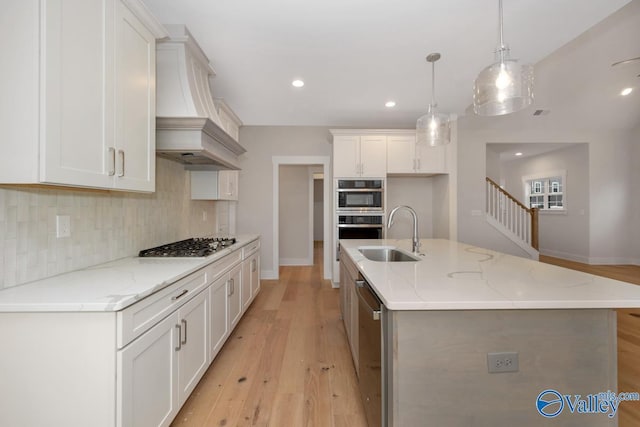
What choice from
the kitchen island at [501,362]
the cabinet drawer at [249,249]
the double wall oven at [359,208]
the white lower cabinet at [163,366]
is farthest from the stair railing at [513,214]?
→ the white lower cabinet at [163,366]

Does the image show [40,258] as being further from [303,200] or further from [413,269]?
[303,200]

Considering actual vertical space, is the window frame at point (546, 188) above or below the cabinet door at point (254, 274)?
above

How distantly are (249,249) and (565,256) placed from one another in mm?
7013

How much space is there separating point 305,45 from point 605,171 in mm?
6766

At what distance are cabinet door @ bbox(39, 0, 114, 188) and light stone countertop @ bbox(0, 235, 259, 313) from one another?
1.55 feet

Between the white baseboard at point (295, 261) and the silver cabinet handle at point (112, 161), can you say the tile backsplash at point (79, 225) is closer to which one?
the silver cabinet handle at point (112, 161)

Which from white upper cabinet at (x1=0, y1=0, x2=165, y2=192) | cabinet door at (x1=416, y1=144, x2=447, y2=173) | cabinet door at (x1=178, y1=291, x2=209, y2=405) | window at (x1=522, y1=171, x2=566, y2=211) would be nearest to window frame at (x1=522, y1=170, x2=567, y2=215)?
window at (x1=522, y1=171, x2=566, y2=211)

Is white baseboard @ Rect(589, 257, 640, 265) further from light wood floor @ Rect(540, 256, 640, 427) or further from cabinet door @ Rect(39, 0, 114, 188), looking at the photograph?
cabinet door @ Rect(39, 0, 114, 188)

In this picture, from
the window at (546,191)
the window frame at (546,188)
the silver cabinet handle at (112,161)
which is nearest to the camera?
the silver cabinet handle at (112,161)

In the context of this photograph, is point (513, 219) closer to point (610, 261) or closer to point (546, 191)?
point (610, 261)

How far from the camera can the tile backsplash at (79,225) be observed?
1.19 metres

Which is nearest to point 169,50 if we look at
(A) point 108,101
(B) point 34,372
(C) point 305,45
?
(A) point 108,101

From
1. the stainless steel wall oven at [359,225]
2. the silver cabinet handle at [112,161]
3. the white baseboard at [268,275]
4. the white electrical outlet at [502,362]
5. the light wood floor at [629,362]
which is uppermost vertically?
the silver cabinet handle at [112,161]

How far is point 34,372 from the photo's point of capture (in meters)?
0.99
